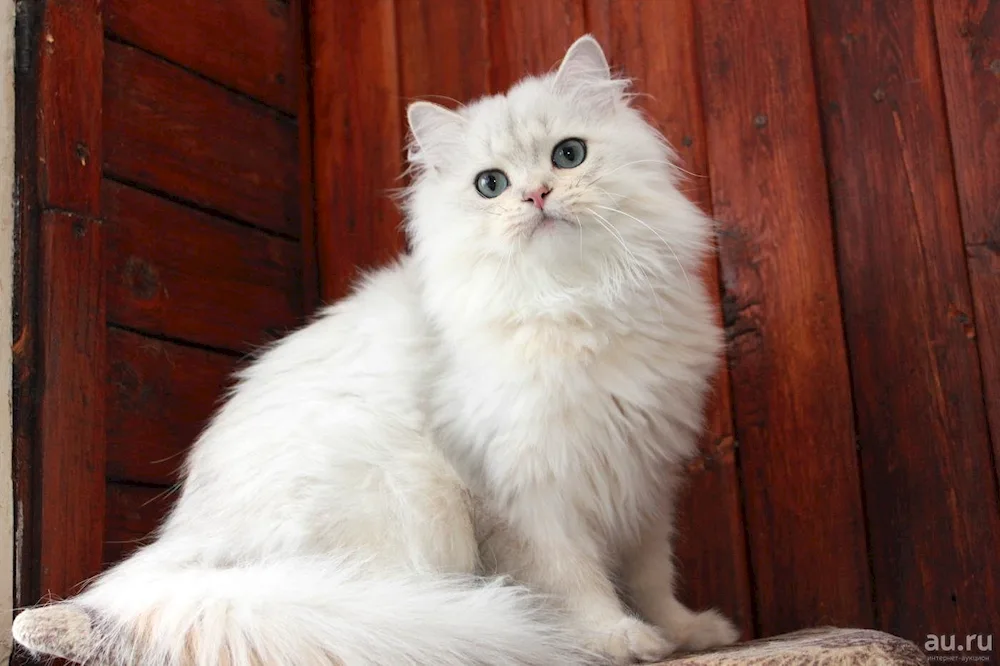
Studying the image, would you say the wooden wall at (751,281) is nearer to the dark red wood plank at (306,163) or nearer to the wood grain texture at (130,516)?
the wood grain texture at (130,516)

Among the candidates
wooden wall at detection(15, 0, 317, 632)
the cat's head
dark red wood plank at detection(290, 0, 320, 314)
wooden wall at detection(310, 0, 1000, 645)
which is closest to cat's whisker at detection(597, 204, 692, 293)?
the cat's head

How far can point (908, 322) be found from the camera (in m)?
1.82

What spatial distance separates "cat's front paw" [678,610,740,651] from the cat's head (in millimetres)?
605

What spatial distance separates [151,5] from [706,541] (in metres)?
1.72

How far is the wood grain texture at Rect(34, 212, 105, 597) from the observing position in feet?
5.83

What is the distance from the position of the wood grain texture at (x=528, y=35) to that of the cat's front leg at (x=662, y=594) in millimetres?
1138

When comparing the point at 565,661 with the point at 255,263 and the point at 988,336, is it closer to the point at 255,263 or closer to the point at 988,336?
the point at 988,336

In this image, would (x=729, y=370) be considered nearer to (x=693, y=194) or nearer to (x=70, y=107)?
(x=693, y=194)

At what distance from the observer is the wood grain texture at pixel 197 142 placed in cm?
209

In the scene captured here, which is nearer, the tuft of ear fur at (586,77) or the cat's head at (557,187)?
the cat's head at (557,187)

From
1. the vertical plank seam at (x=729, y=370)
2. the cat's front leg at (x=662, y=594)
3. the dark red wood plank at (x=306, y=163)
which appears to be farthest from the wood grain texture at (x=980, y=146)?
the dark red wood plank at (x=306, y=163)

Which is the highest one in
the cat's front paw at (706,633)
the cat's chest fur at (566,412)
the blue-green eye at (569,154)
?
the blue-green eye at (569,154)

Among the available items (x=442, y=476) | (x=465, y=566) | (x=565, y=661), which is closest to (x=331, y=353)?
(x=442, y=476)

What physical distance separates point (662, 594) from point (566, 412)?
442mm
